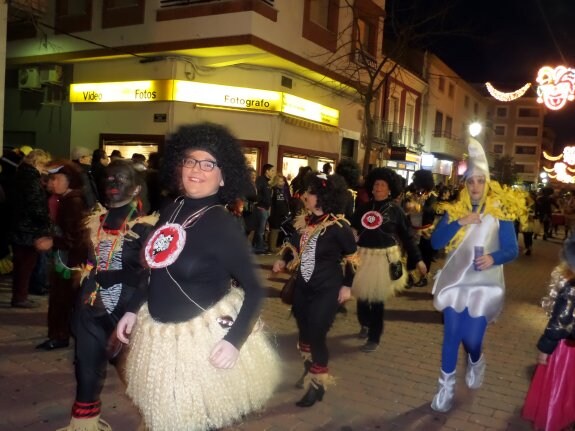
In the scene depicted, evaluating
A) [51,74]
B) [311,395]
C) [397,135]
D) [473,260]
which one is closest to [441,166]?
[397,135]

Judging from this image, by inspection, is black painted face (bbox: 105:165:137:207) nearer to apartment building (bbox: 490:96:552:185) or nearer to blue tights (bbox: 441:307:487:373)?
blue tights (bbox: 441:307:487:373)

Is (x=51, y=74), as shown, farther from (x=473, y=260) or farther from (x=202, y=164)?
(x=202, y=164)

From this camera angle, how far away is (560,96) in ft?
45.1

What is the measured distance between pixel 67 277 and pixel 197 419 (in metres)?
2.99

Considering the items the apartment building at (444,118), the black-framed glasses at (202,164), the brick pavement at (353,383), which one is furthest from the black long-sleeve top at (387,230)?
the apartment building at (444,118)

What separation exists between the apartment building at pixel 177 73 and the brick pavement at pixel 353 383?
25.4ft

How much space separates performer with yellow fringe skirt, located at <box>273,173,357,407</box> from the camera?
421 centimetres

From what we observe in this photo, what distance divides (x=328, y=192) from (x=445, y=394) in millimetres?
1865

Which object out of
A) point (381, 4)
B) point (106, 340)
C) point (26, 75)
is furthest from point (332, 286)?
point (381, 4)

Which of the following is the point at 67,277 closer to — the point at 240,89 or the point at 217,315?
the point at 217,315

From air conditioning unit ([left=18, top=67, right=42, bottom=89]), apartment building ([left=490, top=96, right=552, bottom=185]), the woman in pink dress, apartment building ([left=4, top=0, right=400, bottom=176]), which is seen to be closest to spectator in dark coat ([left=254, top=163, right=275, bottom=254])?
apartment building ([left=4, top=0, right=400, bottom=176])

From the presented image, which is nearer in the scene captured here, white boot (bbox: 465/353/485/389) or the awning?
white boot (bbox: 465/353/485/389)

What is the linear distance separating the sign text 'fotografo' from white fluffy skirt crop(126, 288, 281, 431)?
11552 mm

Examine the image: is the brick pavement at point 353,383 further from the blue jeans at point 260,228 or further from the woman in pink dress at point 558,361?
the blue jeans at point 260,228
